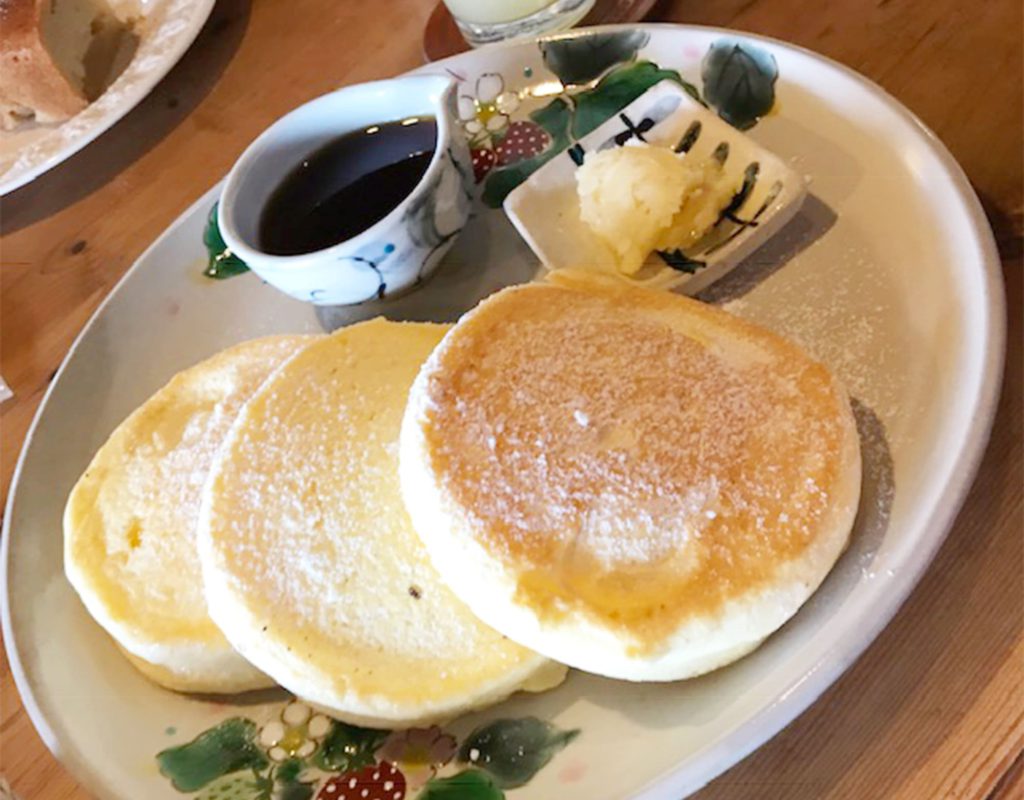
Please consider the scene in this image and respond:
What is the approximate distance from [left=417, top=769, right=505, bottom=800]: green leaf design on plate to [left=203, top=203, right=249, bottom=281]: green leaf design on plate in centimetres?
76

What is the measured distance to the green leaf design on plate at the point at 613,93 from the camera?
134 centimetres

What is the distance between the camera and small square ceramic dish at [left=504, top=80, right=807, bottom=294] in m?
1.12

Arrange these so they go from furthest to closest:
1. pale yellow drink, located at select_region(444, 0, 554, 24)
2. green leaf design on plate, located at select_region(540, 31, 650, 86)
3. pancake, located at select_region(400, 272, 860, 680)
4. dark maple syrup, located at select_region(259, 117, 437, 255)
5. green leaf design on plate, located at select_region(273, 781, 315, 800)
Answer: pale yellow drink, located at select_region(444, 0, 554, 24)
green leaf design on plate, located at select_region(540, 31, 650, 86)
dark maple syrup, located at select_region(259, 117, 437, 255)
green leaf design on plate, located at select_region(273, 781, 315, 800)
pancake, located at select_region(400, 272, 860, 680)

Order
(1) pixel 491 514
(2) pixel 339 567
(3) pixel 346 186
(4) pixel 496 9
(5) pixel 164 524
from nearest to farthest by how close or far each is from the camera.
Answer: (1) pixel 491 514, (2) pixel 339 567, (5) pixel 164 524, (3) pixel 346 186, (4) pixel 496 9

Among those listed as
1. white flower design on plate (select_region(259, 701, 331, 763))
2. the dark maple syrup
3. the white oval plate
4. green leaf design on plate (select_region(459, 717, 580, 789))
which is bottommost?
green leaf design on plate (select_region(459, 717, 580, 789))

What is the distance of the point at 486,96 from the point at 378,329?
48 centimetres

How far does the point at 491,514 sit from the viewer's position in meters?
0.85

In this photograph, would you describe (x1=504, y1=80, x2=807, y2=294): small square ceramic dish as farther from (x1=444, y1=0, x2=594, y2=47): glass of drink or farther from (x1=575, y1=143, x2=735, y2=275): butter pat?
(x1=444, y1=0, x2=594, y2=47): glass of drink

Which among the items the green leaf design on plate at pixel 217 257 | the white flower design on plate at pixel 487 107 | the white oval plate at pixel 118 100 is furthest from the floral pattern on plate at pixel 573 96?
the white oval plate at pixel 118 100

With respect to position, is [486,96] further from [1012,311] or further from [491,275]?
[1012,311]

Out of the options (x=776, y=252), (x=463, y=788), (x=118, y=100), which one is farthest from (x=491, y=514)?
(x=118, y=100)

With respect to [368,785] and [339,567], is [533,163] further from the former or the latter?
[368,785]

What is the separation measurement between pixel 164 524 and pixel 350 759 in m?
0.33

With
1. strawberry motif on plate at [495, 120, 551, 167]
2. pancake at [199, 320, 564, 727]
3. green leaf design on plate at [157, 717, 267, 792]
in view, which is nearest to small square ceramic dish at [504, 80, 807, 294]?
strawberry motif on plate at [495, 120, 551, 167]
